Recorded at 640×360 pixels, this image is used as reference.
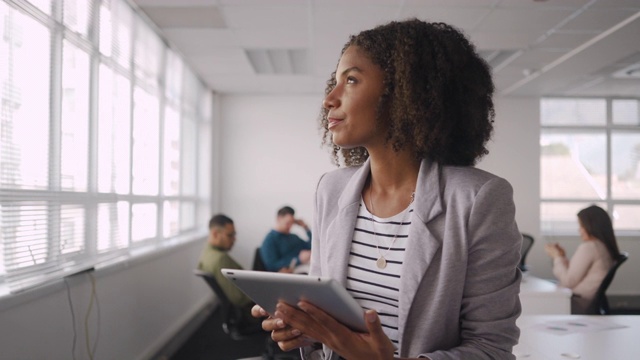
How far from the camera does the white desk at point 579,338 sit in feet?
6.36

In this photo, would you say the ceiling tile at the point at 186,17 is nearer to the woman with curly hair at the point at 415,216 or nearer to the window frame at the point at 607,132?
the woman with curly hair at the point at 415,216

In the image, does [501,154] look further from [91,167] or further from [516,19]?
[91,167]

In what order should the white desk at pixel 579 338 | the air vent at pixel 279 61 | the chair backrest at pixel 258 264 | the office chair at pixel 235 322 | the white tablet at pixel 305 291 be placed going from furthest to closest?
1. the air vent at pixel 279 61
2. the chair backrest at pixel 258 264
3. the office chair at pixel 235 322
4. the white desk at pixel 579 338
5. the white tablet at pixel 305 291

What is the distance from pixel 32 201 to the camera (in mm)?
2650

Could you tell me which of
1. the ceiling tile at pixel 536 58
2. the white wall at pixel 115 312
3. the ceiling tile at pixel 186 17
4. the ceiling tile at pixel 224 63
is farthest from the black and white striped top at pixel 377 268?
the ceiling tile at pixel 536 58

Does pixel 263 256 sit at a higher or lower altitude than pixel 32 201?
lower

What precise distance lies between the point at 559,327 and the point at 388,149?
158 centimetres

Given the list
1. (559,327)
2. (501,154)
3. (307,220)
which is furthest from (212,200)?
(559,327)

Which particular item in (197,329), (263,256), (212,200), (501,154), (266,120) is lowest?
(197,329)

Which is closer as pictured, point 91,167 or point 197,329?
point 91,167

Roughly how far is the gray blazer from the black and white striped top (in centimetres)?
5

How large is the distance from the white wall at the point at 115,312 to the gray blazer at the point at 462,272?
198 centimetres

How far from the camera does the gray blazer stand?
107cm

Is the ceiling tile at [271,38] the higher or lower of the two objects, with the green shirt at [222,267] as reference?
higher
